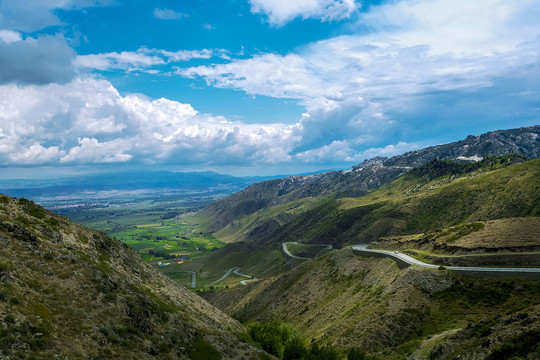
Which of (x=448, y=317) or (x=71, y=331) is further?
(x=448, y=317)

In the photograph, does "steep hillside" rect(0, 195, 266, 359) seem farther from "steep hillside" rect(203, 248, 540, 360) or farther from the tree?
"steep hillside" rect(203, 248, 540, 360)

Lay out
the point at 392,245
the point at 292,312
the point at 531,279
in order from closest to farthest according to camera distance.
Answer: the point at 531,279, the point at 292,312, the point at 392,245

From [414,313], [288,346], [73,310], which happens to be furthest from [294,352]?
[73,310]

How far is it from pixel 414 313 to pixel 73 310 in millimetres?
56716

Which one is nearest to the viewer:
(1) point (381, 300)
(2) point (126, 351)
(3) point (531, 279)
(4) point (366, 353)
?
(2) point (126, 351)

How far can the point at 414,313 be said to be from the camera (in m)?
60.0

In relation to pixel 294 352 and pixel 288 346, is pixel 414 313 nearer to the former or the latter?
pixel 294 352

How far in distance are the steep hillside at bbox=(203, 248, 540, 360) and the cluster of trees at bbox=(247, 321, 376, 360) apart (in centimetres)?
451

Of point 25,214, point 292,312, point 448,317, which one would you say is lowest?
point 292,312

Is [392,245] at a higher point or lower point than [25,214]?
lower

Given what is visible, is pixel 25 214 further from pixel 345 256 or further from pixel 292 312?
pixel 345 256

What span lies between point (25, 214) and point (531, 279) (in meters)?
95.8

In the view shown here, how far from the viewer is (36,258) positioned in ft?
152

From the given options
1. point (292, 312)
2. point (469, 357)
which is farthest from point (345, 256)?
point (469, 357)
